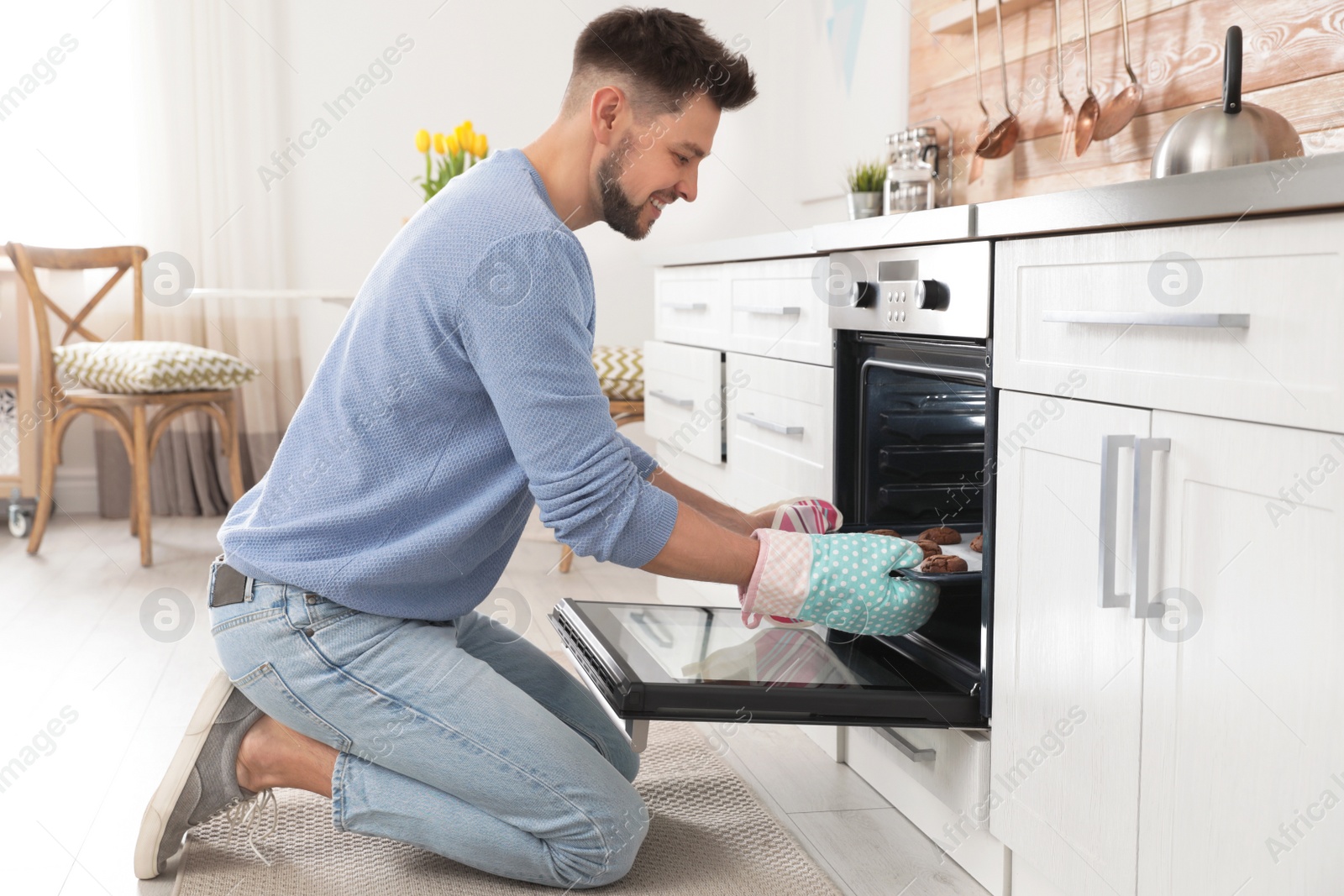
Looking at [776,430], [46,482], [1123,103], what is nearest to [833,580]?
[776,430]

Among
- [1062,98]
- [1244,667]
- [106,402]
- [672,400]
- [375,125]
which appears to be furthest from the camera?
[375,125]

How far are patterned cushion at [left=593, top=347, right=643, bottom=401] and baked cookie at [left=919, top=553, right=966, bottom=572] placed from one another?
191 cm

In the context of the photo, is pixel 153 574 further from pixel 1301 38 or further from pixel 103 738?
pixel 1301 38

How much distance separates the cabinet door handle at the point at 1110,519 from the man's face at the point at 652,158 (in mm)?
570

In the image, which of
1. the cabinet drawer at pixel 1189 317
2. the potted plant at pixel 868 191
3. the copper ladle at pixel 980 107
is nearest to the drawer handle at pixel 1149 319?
the cabinet drawer at pixel 1189 317

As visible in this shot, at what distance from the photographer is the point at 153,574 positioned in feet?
10.2

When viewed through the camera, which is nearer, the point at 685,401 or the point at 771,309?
the point at 771,309

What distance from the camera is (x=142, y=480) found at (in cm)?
329

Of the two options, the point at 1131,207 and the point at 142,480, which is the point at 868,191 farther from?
the point at 142,480

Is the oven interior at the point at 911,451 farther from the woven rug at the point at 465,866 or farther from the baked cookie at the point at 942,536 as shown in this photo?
the woven rug at the point at 465,866

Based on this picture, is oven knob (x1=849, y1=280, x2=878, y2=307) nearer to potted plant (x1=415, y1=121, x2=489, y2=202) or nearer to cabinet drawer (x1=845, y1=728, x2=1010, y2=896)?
cabinet drawer (x1=845, y1=728, x2=1010, y2=896)

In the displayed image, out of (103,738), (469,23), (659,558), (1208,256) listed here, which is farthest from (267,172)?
(1208,256)

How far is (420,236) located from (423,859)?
2.63 ft

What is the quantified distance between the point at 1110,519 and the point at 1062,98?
4.26 feet
